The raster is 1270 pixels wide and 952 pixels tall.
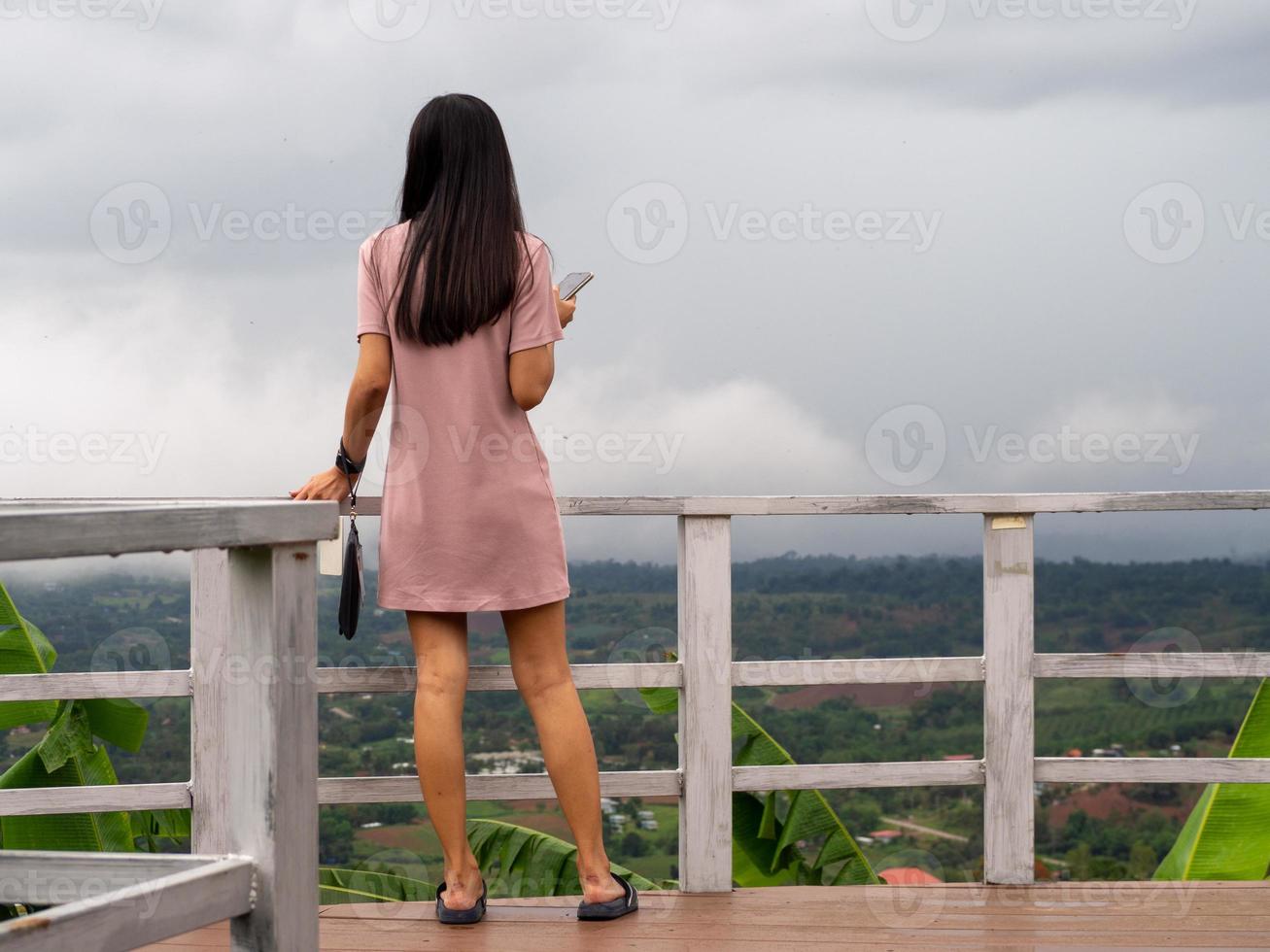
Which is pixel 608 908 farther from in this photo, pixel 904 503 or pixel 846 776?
pixel 904 503

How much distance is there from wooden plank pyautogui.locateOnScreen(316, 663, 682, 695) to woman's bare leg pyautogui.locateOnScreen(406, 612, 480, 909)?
0.61 feet

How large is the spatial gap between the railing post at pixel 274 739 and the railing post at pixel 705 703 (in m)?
1.73

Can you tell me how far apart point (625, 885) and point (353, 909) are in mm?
653

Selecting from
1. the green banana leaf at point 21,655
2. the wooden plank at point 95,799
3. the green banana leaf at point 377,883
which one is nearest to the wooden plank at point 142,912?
the wooden plank at point 95,799

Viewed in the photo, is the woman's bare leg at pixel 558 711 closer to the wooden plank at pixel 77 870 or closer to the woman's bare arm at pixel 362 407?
the woman's bare arm at pixel 362 407

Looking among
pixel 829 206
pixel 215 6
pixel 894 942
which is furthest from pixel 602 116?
pixel 894 942

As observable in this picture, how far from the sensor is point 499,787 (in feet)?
9.95

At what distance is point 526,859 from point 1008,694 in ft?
5.43

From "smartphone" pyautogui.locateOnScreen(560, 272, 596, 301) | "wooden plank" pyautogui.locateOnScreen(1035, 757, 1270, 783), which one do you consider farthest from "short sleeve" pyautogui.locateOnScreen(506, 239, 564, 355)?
"wooden plank" pyautogui.locateOnScreen(1035, 757, 1270, 783)

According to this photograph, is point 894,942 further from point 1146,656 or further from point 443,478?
point 443,478

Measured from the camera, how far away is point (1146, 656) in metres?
3.21

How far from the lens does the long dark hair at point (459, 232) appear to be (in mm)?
2586

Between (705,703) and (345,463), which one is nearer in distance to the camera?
(345,463)

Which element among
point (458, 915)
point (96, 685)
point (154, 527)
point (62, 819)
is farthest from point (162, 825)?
point (154, 527)
